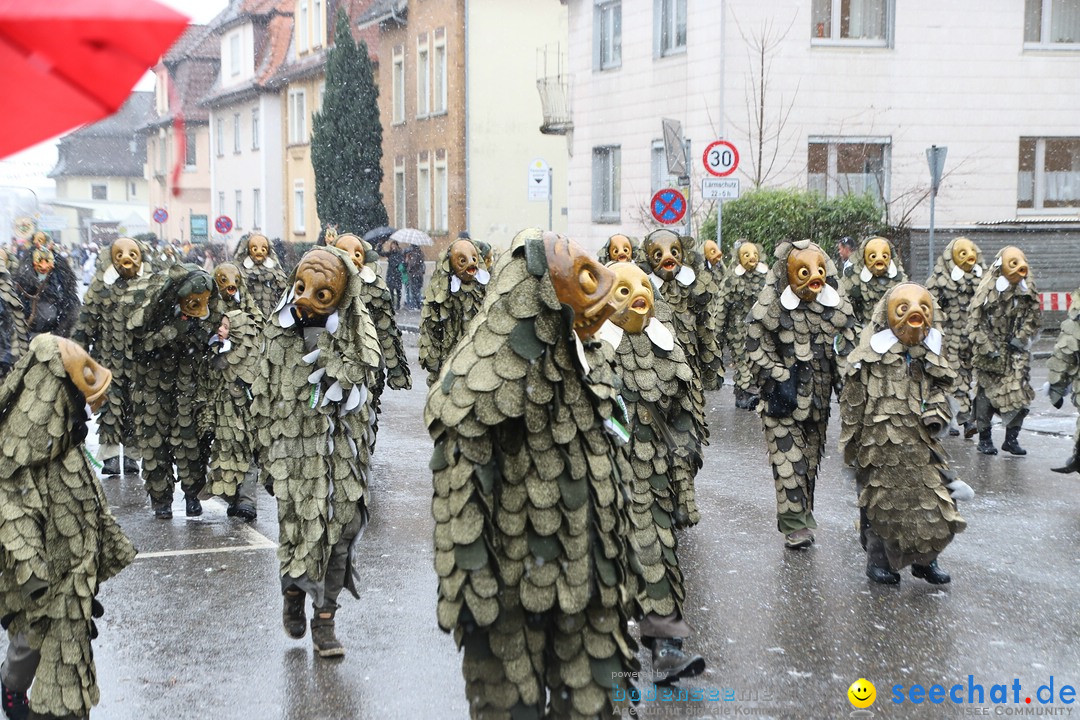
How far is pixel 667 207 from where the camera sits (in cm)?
1844

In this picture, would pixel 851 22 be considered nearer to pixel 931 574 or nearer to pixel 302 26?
pixel 931 574

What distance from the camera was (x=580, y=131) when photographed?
103 feet

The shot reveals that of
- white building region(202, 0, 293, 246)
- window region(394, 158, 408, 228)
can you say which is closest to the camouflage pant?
window region(394, 158, 408, 228)

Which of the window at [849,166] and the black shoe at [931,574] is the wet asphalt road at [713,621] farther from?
the window at [849,166]

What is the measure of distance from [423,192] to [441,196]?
172cm

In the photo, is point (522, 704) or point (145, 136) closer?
point (522, 704)

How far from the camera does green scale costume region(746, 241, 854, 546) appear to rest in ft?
28.1

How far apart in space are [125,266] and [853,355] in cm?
558

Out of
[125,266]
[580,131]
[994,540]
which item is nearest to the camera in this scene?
[994,540]

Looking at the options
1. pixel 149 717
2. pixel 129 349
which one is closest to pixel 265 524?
pixel 129 349

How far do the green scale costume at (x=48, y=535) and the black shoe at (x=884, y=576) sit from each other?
4303 millimetres

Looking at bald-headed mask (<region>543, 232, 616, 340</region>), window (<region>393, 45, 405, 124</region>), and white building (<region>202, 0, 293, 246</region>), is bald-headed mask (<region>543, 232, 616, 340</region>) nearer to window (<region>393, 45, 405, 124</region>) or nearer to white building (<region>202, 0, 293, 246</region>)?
window (<region>393, 45, 405, 124</region>)

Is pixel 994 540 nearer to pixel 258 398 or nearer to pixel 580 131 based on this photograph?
pixel 258 398

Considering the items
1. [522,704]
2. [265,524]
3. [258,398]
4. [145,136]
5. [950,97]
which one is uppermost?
[950,97]
